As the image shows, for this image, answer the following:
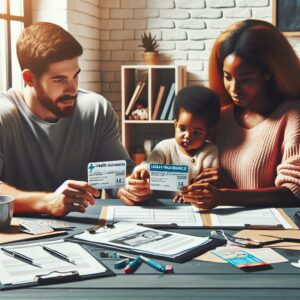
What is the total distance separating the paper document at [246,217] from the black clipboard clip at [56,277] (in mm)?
566

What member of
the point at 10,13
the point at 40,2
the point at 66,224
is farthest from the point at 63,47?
the point at 40,2

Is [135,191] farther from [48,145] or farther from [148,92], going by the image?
[148,92]

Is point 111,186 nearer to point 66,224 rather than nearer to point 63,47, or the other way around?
point 66,224

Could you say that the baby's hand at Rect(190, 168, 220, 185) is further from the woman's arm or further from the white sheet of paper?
the white sheet of paper

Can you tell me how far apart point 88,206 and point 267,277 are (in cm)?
81

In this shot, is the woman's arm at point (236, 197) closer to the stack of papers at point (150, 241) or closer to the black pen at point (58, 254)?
the stack of papers at point (150, 241)

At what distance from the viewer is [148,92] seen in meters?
4.23

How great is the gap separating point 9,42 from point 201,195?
2.02 meters

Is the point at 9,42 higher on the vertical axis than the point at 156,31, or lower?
lower

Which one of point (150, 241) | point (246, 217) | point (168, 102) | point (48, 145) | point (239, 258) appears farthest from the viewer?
point (168, 102)

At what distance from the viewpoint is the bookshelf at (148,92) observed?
4.20m

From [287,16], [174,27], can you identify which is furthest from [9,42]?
[287,16]

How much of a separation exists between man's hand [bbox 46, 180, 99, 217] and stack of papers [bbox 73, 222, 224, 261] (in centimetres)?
15

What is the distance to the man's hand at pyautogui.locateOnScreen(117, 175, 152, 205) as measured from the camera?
1.90 m
